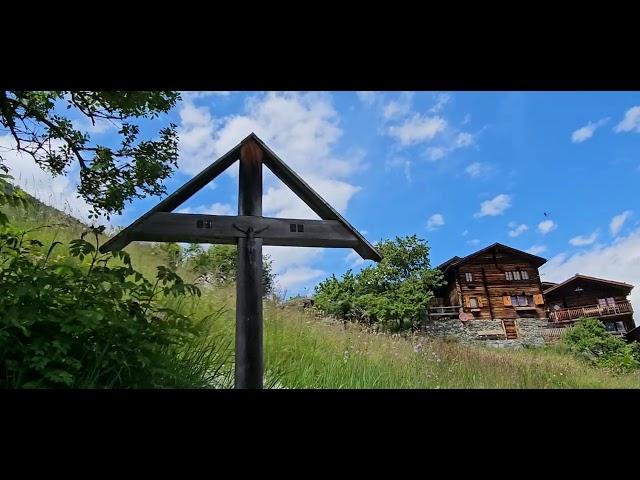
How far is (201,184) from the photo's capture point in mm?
1772

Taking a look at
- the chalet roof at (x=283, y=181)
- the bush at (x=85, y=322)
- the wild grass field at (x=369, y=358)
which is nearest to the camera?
the bush at (x=85, y=322)

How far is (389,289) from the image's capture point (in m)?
2.32

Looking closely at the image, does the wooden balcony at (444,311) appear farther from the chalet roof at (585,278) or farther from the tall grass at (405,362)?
the chalet roof at (585,278)

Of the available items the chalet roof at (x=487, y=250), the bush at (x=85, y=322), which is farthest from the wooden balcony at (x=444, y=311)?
the bush at (x=85, y=322)

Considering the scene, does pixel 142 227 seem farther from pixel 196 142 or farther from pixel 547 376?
pixel 547 376

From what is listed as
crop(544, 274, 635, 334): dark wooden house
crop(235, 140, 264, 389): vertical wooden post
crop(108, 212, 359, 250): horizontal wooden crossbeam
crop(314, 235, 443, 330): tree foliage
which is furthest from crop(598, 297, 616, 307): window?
crop(235, 140, 264, 389): vertical wooden post

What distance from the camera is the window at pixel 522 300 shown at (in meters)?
2.41

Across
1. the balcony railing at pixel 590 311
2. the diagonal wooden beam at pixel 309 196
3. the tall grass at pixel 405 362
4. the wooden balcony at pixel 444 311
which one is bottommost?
the tall grass at pixel 405 362

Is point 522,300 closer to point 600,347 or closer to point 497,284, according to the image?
point 497,284

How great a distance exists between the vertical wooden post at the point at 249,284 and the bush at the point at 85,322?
0.22 m

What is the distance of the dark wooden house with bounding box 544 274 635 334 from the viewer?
2.20 meters
